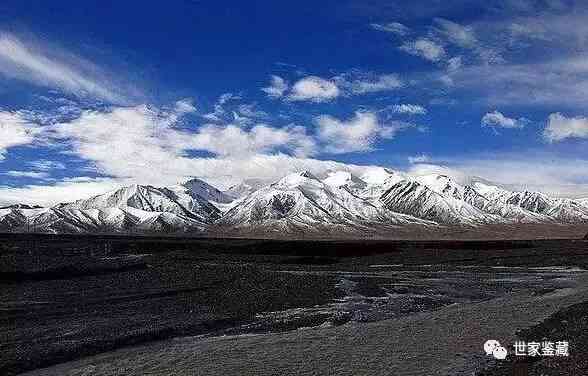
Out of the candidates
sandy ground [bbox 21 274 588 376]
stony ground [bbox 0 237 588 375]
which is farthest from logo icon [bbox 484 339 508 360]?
stony ground [bbox 0 237 588 375]

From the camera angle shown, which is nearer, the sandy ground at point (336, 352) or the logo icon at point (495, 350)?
the sandy ground at point (336, 352)

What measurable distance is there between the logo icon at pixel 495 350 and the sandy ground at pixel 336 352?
365 millimetres

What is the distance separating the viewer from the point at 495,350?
24312mm

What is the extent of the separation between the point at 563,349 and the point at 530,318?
34.4ft

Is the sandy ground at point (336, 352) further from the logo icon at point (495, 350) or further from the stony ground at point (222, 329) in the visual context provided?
the logo icon at point (495, 350)

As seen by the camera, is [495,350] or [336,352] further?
[336,352]

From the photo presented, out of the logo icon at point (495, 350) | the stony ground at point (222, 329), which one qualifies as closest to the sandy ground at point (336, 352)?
the stony ground at point (222, 329)

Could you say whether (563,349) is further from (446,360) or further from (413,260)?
(413,260)

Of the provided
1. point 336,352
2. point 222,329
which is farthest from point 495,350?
point 222,329

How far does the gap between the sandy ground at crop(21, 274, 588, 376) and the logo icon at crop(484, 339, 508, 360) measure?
0.37 m

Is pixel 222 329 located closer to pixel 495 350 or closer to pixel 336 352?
pixel 336 352

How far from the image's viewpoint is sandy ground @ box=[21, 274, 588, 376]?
72.6 ft

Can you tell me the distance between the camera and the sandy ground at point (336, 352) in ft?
72.6

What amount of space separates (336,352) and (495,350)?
7032mm
